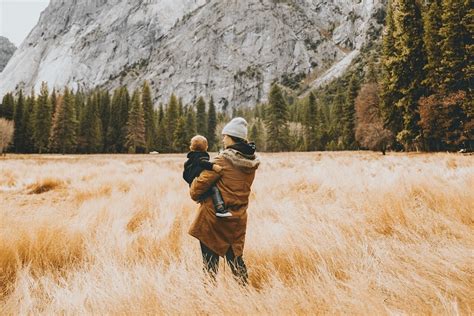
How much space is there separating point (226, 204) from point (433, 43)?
26618 mm

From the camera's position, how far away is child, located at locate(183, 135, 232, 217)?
9.30 ft

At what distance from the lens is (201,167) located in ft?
9.73

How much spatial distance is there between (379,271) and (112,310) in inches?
77.3

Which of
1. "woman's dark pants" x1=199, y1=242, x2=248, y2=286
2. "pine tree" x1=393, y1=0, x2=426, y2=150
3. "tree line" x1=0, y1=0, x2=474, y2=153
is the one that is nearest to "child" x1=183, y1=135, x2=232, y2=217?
"woman's dark pants" x1=199, y1=242, x2=248, y2=286

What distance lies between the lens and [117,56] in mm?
186500

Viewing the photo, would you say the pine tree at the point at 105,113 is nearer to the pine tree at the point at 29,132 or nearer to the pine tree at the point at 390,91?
the pine tree at the point at 29,132

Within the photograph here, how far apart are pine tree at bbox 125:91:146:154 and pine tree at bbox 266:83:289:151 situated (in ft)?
82.1

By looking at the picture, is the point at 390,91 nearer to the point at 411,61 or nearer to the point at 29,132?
the point at 411,61

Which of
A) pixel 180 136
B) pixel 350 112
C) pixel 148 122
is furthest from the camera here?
pixel 148 122

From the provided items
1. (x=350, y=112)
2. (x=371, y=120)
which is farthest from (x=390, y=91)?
(x=350, y=112)

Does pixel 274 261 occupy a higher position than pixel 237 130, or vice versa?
pixel 237 130

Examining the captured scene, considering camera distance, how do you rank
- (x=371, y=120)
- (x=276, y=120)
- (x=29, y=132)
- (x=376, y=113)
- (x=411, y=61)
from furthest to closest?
(x=29, y=132) → (x=276, y=120) → (x=371, y=120) → (x=376, y=113) → (x=411, y=61)

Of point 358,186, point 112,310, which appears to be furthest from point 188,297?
point 358,186

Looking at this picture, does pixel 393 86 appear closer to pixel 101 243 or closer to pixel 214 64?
pixel 101 243
